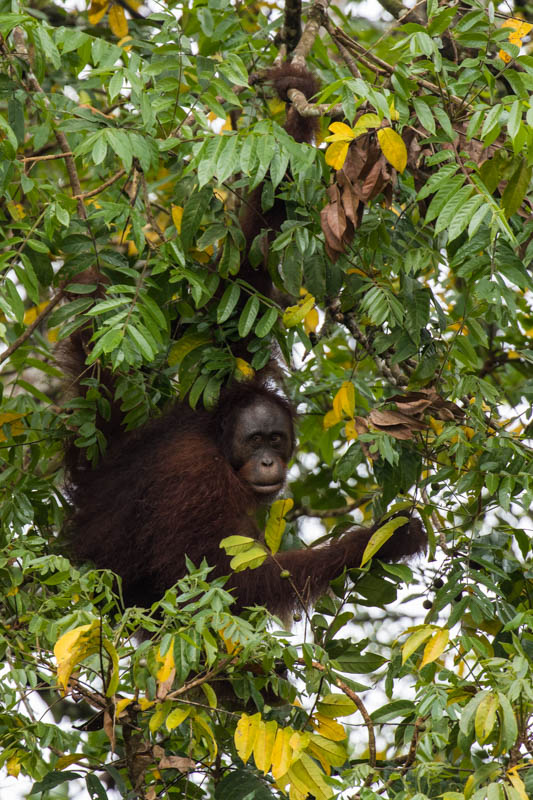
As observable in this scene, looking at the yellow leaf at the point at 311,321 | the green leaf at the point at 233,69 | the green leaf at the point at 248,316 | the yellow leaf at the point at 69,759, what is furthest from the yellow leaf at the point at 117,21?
the yellow leaf at the point at 69,759

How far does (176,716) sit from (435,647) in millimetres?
796

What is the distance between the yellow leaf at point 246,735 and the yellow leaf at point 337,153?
5.86 feet

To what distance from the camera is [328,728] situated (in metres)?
3.12

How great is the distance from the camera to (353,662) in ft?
11.2

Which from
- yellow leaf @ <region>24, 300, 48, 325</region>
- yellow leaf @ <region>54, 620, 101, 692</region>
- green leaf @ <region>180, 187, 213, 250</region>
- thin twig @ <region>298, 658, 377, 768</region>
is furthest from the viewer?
yellow leaf @ <region>24, 300, 48, 325</region>

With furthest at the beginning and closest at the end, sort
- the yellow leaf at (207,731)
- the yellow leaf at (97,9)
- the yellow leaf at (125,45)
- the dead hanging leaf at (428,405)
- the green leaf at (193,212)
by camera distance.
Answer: the yellow leaf at (97,9) → the yellow leaf at (125,45) → the green leaf at (193,212) → the dead hanging leaf at (428,405) → the yellow leaf at (207,731)

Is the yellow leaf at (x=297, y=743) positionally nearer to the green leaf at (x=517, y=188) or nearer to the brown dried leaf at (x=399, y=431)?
the brown dried leaf at (x=399, y=431)

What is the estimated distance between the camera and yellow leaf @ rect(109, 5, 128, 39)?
5281 mm

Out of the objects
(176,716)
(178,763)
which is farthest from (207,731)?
(178,763)

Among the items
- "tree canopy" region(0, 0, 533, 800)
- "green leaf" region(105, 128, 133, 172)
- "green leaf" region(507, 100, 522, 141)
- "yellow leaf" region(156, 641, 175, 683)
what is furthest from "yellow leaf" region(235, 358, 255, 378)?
"green leaf" region(507, 100, 522, 141)

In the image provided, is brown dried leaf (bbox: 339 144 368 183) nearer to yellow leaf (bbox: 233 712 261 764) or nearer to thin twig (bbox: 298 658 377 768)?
thin twig (bbox: 298 658 377 768)

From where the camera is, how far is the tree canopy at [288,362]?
282 centimetres

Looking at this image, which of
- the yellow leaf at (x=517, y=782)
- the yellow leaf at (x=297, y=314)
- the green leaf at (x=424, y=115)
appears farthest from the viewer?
the yellow leaf at (x=297, y=314)

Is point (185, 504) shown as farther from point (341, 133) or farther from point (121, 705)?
point (341, 133)
